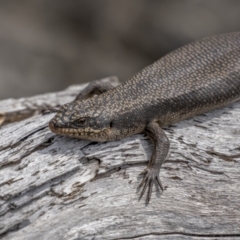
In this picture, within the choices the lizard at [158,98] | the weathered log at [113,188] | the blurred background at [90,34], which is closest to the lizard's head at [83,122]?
the lizard at [158,98]

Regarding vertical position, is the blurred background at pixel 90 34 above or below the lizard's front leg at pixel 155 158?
above

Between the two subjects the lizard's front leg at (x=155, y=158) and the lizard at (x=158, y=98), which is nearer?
the lizard's front leg at (x=155, y=158)

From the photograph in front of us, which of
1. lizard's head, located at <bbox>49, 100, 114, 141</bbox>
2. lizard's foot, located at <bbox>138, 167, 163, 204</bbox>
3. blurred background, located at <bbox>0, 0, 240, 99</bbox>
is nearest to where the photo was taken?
lizard's foot, located at <bbox>138, 167, 163, 204</bbox>

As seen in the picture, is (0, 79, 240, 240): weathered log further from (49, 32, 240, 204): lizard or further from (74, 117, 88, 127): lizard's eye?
(74, 117, 88, 127): lizard's eye

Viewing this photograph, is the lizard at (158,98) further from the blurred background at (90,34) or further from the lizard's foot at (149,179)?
the blurred background at (90,34)

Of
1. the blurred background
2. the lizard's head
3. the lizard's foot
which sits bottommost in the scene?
the lizard's foot

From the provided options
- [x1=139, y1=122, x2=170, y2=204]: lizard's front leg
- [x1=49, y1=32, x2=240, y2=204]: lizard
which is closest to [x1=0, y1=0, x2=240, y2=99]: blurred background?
[x1=49, y1=32, x2=240, y2=204]: lizard

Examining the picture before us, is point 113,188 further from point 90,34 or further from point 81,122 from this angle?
point 90,34

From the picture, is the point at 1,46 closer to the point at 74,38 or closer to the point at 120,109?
the point at 74,38
